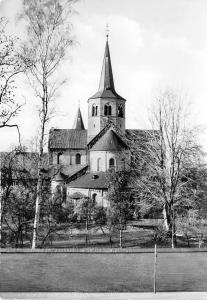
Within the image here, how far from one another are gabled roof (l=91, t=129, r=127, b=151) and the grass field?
109ft

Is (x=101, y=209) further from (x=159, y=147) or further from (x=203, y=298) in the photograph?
(x=203, y=298)

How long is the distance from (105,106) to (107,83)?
3.43 meters

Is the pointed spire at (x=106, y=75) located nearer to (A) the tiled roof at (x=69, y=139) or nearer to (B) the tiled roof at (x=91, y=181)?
(A) the tiled roof at (x=69, y=139)

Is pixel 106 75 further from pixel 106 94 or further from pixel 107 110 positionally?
pixel 107 110

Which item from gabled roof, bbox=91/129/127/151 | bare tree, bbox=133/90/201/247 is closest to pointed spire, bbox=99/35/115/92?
gabled roof, bbox=91/129/127/151

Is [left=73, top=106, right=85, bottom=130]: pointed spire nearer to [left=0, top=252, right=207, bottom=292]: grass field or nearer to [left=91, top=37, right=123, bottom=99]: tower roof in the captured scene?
[left=91, top=37, right=123, bottom=99]: tower roof

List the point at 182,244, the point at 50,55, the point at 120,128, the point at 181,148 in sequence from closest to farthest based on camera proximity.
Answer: the point at 50,55 < the point at 181,148 < the point at 182,244 < the point at 120,128

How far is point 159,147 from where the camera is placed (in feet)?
92.9

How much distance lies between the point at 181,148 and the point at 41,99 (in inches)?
440

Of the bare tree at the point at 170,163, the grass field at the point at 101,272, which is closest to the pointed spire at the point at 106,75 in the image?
the bare tree at the point at 170,163

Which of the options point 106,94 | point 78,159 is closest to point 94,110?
point 106,94

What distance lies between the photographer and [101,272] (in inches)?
667

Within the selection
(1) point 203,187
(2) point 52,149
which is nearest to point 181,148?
(1) point 203,187

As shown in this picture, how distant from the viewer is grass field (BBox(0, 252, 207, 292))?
15430mm
